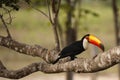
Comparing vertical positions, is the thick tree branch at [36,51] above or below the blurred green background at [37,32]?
above

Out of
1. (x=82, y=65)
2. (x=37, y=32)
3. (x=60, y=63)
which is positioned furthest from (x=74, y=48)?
(x=37, y=32)

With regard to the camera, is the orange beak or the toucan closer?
the orange beak

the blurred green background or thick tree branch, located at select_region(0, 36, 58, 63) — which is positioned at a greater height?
thick tree branch, located at select_region(0, 36, 58, 63)

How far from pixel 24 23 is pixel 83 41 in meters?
26.3

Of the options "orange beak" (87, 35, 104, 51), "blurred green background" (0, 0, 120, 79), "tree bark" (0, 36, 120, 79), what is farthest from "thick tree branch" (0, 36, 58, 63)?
"blurred green background" (0, 0, 120, 79)

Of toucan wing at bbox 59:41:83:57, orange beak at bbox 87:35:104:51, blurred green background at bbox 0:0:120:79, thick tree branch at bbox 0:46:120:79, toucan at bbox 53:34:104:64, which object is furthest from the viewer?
blurred green background at bbox 0:0:120:79

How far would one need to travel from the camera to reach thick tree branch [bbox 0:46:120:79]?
17.9 feet

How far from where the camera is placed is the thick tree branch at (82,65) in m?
5.46

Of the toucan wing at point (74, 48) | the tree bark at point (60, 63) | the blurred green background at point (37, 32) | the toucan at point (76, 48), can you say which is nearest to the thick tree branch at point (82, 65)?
the tree bark at point (60, 63)

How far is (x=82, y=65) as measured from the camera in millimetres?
5941

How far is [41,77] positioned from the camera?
19109 mm

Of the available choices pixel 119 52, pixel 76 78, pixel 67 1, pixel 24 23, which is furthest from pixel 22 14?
pixel 119 52

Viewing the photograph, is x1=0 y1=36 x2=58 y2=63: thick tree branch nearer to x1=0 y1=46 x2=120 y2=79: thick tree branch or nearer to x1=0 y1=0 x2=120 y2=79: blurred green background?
x1=0 y1=46 x2=120 y2=79: thick tree branch

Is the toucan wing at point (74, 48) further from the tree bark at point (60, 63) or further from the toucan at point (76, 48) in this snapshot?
the tree bark at point (60, 63)
